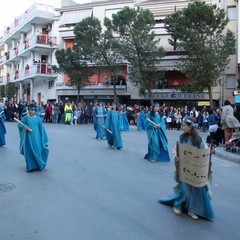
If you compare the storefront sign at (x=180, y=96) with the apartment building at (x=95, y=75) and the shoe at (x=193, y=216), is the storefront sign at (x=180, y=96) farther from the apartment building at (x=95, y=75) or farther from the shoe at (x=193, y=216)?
the shoe at (x=193, y=216)

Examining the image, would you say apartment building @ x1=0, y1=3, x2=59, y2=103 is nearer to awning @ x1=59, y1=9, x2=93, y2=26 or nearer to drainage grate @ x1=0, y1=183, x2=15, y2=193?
awning @ x1=59, y1=9, x2=93, y2=26

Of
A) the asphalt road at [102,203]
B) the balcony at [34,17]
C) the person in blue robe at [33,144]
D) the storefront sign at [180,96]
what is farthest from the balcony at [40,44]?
the person in blue robe at [33,144]

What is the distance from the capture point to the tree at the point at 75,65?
35406mm

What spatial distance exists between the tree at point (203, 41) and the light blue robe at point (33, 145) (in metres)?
20.4

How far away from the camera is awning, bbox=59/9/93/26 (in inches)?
1606

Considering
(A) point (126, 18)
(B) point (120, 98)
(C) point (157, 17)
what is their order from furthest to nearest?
(B) point (120, 98) → (C) point (157, 17) → (A) point (126, 18)

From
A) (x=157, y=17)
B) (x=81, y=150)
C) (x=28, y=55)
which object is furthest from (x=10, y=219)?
(x=28, y=55)

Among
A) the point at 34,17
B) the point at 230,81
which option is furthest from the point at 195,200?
the point at 34,17

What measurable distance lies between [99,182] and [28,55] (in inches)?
1659

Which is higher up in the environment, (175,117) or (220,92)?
(220,92)

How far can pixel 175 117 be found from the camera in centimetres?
2766

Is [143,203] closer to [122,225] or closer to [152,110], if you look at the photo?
[122,225]

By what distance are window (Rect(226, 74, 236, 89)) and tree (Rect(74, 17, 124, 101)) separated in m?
9.38

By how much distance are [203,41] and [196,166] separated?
24.1 m
